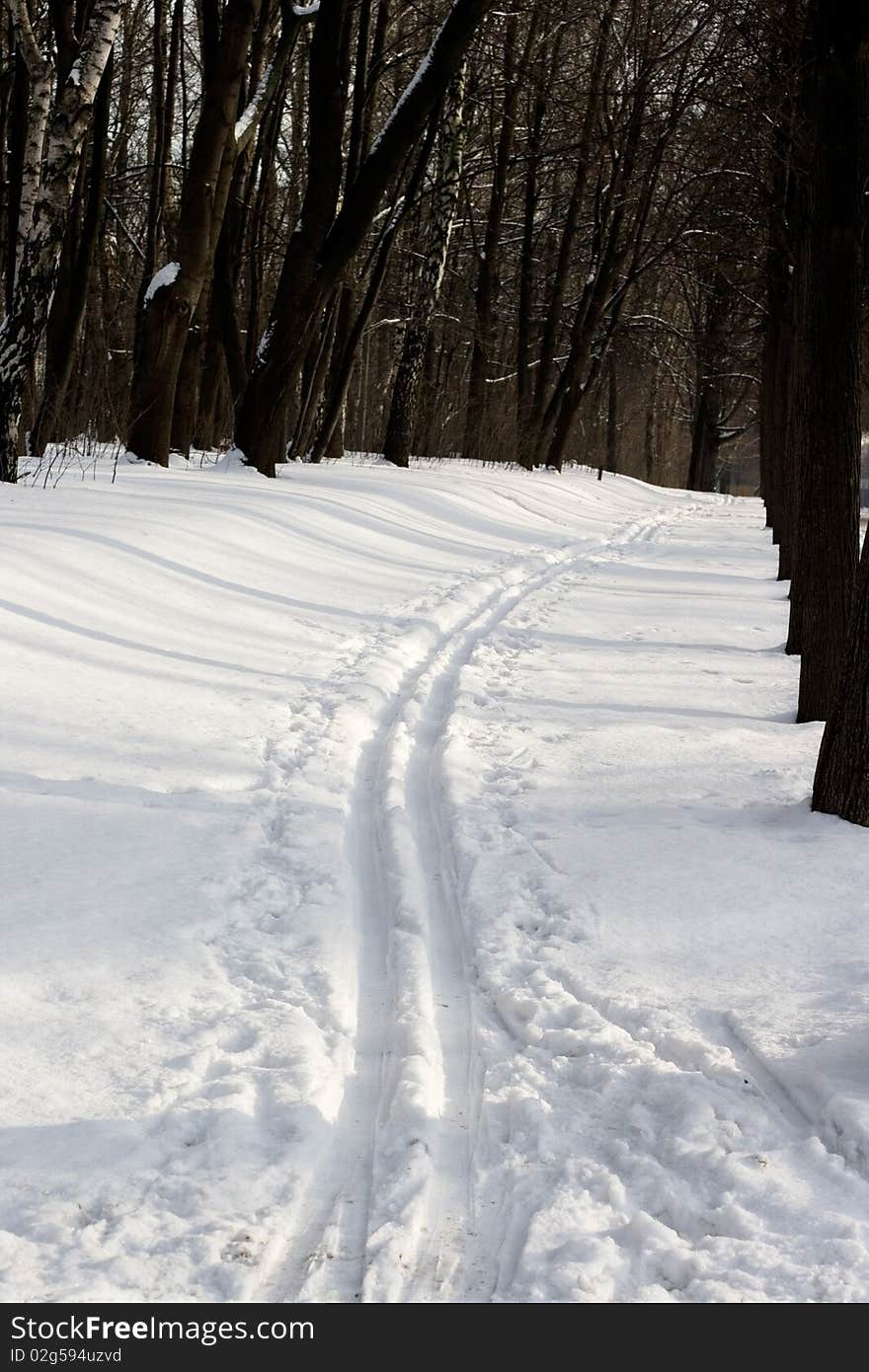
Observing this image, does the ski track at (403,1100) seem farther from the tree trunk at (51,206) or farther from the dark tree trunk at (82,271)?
the dark tree trunk at (82,271)

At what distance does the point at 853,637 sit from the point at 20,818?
11.9ft

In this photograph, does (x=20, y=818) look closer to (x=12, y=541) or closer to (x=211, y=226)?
(x=12, y=541)

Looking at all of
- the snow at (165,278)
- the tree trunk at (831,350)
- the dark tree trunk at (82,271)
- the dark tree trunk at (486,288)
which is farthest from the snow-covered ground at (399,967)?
the dark tree trunk at (486,288)

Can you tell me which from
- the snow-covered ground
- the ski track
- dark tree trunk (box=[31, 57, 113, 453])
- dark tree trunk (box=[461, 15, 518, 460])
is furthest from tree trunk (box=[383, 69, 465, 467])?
the ski track

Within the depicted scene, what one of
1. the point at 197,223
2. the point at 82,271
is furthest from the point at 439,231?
the point at 197,223

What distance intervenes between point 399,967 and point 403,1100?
2.48ft

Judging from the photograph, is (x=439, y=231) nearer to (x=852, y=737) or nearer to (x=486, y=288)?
(x=486, y=288)

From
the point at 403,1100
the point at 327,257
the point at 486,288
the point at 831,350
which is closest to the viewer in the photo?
the point at 403,1100

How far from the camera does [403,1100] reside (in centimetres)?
330

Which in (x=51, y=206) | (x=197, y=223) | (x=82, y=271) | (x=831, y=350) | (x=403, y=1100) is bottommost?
(x=403, y=1100)

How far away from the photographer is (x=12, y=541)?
7.49m

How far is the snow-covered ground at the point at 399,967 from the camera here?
279 cm

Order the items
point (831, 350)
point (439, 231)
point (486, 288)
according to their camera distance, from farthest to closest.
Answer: point (486, 288)
point (439, 231)
point (831, 350)

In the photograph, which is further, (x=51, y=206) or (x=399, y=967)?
(x=51, y=206)
